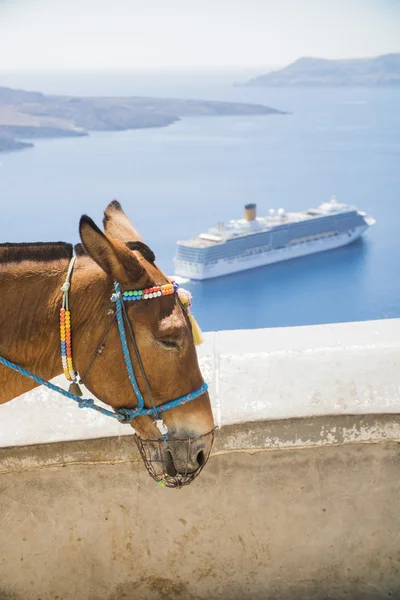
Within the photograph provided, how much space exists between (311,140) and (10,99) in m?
7.76

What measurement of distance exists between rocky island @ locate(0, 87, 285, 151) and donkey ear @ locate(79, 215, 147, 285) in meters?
12.6

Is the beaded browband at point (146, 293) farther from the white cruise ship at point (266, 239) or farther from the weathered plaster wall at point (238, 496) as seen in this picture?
the white cruise ship at point (266, 239)

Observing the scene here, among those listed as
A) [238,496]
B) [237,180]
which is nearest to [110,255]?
[238,496]

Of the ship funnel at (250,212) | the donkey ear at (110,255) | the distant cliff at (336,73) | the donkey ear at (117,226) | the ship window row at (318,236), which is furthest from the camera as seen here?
the distant cliff at (336,73)

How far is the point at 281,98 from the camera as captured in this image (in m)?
18.3

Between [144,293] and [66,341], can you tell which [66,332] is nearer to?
[66,341]

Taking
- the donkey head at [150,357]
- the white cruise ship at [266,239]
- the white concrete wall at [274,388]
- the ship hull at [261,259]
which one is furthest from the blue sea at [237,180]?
the donkey head at [150,357]

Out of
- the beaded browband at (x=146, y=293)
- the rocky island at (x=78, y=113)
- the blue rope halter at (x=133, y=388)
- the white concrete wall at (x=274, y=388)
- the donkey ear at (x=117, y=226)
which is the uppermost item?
the donkey ear at (x=117, y=226)

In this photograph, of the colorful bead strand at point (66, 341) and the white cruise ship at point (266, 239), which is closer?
the colorful bead strand at point (66, 341)

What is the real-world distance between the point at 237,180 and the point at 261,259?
2187mm

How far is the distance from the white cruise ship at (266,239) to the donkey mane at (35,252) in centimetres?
1197

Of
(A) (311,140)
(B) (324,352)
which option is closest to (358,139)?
(A) (311,140)

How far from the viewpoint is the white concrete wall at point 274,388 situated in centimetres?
145

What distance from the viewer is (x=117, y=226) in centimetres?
134
